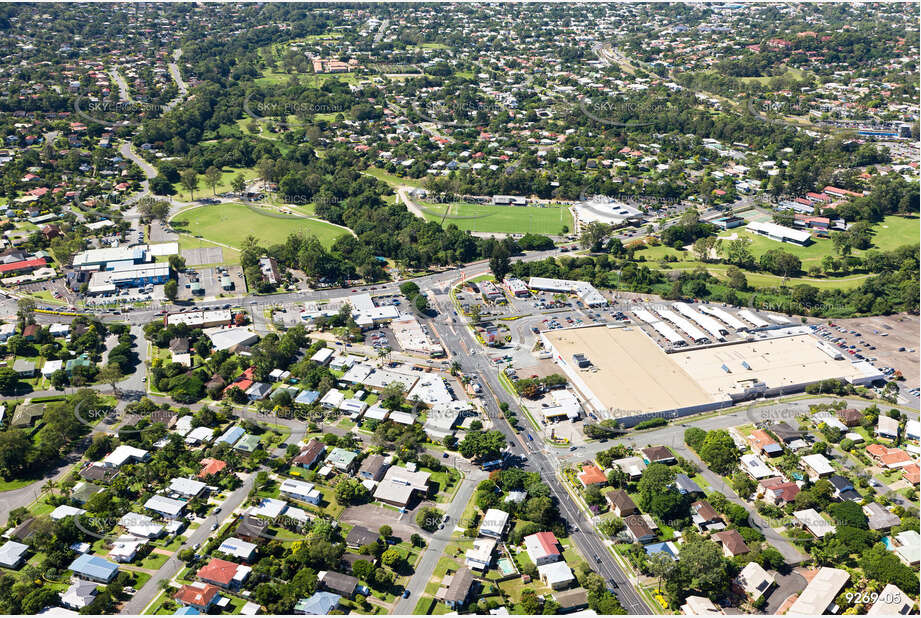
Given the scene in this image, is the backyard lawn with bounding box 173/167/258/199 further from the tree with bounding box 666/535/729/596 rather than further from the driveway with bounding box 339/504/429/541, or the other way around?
the tree with bounding box 666/535/729/596

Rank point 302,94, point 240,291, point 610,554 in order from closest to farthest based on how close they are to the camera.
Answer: point 610,554 < point 240,291 < point 302,94

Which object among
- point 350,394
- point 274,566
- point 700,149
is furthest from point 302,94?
point 274,566

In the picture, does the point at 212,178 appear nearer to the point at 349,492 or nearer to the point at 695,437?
the point at 349,492

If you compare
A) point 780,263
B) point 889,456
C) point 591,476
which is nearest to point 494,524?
point 591,476

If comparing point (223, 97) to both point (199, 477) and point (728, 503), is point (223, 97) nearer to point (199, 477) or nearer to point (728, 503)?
point (199, 477)

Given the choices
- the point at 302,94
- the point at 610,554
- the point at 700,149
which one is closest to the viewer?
the point at 610,554

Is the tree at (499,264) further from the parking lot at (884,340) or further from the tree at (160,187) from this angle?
the tree at (160,187)
